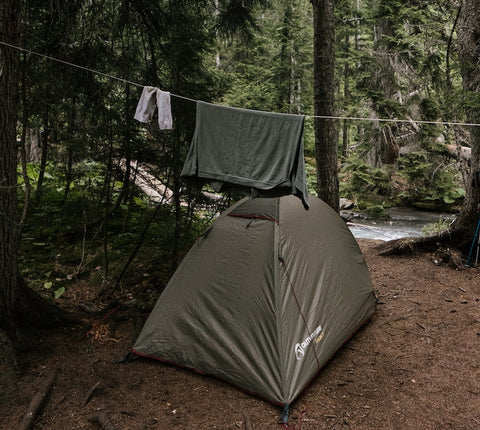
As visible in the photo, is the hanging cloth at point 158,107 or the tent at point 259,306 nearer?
the tent at point 259,306

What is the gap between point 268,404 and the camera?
3.56 meters

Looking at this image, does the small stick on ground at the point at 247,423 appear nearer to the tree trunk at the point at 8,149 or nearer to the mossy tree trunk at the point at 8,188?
the mossy tree trunk at the point at 8,188

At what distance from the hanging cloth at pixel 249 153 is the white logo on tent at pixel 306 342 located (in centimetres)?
149

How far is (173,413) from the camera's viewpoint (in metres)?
3.47

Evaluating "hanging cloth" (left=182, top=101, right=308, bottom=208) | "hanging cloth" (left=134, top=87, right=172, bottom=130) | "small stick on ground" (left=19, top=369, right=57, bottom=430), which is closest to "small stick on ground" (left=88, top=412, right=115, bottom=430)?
"small stick on ground" (left=19, top=369, right=57, bottom=430)

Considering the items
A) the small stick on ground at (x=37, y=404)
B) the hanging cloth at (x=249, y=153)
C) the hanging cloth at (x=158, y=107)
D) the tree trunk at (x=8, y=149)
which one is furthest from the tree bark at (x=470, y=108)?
the small stick on ground at (x=37, y=404)

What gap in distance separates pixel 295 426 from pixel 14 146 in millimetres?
3801

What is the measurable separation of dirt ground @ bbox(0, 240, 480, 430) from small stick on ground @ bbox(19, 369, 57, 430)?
51 mm

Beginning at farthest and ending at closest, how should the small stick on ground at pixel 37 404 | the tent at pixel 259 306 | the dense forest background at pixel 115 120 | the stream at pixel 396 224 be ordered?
the stream at pixel 396 224, the dense forest background at pixel 115 120, the tent at pixel 259 306, the small stick on ground at pixel 37 404

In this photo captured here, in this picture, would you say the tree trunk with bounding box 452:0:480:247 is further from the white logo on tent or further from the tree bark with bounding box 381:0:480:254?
the white logo on tent

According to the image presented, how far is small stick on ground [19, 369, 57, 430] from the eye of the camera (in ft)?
10.4

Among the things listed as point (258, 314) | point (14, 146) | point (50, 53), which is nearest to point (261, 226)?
point (258, 314)

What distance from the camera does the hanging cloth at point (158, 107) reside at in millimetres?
3928

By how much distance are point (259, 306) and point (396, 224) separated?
10633 millimetres
